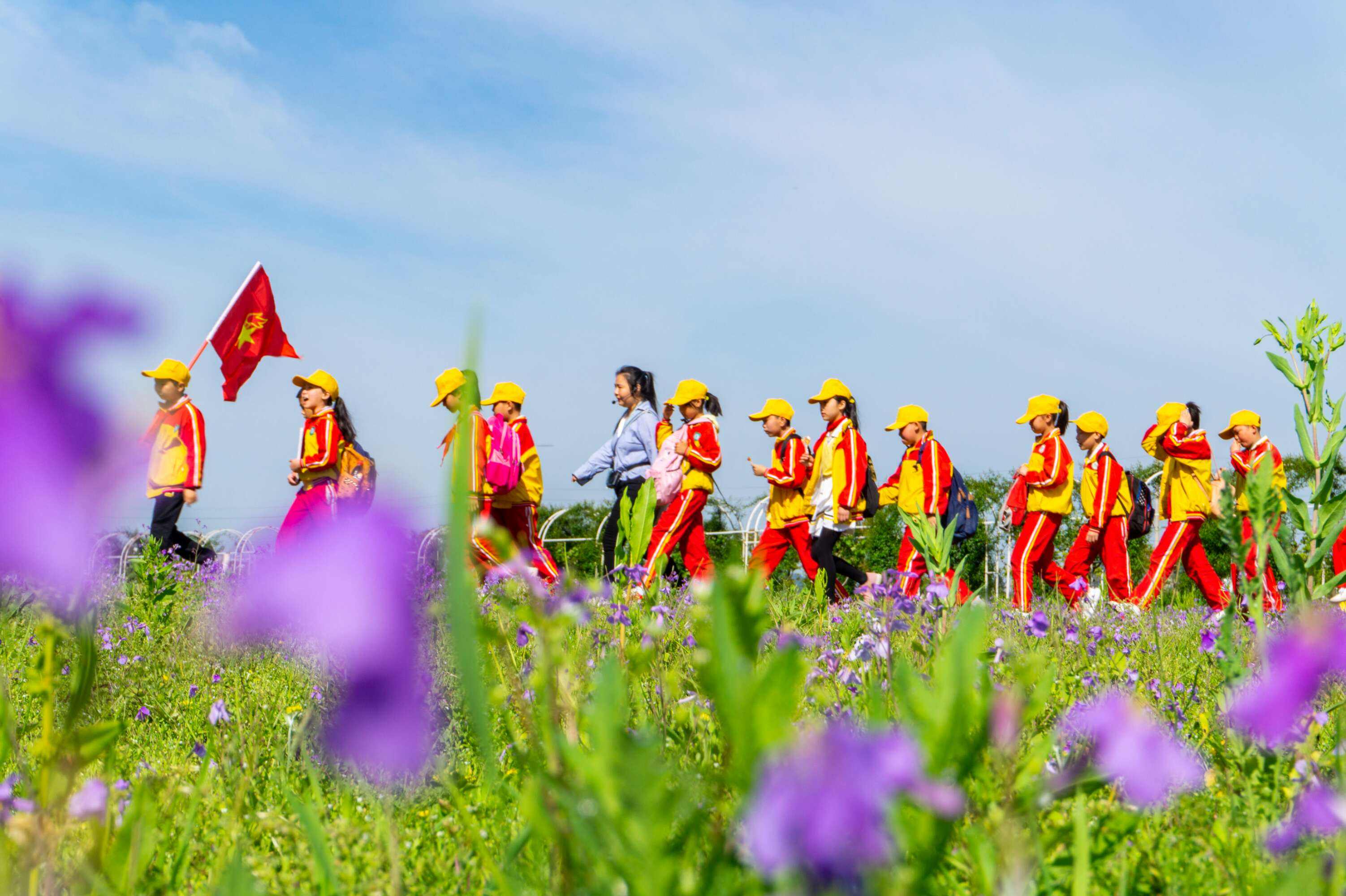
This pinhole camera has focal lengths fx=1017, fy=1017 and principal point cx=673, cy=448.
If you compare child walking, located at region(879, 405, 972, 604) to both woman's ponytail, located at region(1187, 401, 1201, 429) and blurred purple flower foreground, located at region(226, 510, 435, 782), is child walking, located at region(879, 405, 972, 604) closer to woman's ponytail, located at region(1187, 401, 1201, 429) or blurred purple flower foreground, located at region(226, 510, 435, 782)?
woman's ponytail, located at region(1187, 401, 1201, 429)

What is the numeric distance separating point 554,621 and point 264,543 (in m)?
0.58

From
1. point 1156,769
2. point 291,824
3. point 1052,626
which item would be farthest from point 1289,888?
point 1052,626

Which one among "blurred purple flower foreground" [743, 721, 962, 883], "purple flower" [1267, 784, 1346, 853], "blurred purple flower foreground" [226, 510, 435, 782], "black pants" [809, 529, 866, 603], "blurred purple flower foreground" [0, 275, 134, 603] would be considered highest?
"blurred purple flower foreground" [0, 275, 134, 603]

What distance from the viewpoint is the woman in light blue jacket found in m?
7.71

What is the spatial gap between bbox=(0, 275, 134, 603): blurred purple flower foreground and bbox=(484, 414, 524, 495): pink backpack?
6.49m

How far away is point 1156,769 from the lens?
0.66m

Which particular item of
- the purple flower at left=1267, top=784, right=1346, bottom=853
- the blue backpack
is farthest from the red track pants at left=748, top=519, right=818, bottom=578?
the purple flower at left=1267, top=784, right=1346, bottom=853

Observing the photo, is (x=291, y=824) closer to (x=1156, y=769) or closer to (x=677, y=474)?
(x=1156, y=769)

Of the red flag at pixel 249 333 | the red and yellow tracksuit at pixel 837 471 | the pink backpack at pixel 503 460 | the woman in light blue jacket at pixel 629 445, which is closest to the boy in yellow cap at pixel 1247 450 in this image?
the red and yellow tracksuit at pixel 837 471

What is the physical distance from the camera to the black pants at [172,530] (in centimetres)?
712

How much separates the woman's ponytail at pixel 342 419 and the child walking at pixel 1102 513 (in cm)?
557

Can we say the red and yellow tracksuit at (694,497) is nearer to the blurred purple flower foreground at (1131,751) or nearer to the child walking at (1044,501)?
the child walking at (1044,501)

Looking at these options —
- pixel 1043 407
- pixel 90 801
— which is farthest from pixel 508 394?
pixel 90 801

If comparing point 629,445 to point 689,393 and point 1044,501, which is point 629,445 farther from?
point 1044,501
